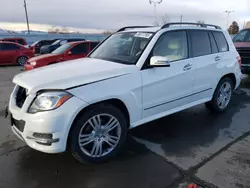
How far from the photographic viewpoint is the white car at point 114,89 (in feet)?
8.77

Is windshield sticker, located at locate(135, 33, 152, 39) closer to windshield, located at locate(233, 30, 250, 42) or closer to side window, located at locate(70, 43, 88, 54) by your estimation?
side window, located at locate(70, 43, 88, 54)

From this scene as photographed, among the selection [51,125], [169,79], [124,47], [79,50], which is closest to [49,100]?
[51,125]

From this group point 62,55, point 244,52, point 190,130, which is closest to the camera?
point 190,130

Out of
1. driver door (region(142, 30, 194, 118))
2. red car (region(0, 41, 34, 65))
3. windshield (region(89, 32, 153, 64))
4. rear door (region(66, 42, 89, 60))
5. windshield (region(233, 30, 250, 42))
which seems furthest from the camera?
red car (region(0, 41, 34, 65))

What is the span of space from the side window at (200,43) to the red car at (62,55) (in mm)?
6305

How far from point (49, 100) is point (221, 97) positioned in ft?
12.4

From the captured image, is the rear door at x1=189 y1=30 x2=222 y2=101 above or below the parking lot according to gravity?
above

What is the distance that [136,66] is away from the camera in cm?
329

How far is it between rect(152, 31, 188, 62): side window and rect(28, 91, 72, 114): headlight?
1.56 m

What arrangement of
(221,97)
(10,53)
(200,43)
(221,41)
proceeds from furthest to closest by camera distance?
(10,53)
(221,97)
(221,41)
(200,43)

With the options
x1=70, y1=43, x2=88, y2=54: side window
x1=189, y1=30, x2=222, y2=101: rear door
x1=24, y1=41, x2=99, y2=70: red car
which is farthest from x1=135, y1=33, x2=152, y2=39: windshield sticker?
x1=70, y1=43, x2=88, y2=54: side window

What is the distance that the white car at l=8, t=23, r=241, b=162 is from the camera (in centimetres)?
267

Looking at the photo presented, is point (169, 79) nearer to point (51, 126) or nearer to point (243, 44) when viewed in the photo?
point (51, 126)

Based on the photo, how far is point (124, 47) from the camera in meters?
3.87
